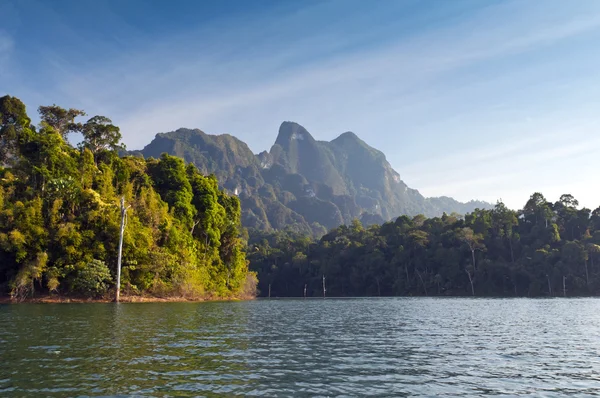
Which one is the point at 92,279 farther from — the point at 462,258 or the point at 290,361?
the point at 462,258

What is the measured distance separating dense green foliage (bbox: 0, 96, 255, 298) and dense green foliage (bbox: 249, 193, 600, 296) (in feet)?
243

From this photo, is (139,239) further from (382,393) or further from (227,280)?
(382,393)

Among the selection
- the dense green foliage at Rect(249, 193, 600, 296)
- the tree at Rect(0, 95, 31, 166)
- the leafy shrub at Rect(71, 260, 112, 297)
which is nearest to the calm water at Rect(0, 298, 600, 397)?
the leafy shrub at Rect(71, 260, 112, 297)

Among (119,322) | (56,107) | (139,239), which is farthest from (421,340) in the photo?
(56,107)

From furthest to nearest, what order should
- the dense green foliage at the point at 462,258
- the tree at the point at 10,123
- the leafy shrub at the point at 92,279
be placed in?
the dense green foliage at the point at 462,258
the tree at the point at 10,123
the leafy shrub at the point at 92,279

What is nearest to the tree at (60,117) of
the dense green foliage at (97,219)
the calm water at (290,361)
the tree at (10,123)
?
the dense green foliage at (97,219)

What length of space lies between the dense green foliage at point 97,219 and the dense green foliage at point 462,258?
74.0 m

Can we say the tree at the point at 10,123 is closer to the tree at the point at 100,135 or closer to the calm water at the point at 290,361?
the tree at the point at 100,135

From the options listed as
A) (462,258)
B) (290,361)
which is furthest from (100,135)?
(462,258)

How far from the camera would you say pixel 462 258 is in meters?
139

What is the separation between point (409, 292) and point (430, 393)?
460 ft

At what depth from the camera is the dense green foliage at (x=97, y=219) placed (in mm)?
57125

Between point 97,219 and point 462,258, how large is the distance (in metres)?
111

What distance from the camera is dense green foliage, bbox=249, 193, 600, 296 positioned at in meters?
117
